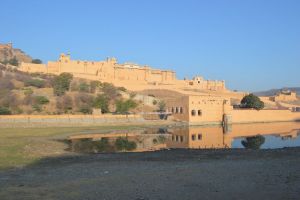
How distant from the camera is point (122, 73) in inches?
2628

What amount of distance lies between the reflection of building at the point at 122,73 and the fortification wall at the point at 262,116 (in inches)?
811

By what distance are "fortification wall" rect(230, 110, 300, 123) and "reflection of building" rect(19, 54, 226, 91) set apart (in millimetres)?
20597

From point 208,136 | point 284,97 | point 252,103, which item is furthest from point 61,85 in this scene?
point 284,97

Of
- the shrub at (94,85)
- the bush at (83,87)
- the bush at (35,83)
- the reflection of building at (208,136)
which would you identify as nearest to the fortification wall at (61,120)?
the reflection of building at (208,136)

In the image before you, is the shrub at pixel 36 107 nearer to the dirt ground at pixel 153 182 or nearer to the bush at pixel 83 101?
the bush at pixel 83 101

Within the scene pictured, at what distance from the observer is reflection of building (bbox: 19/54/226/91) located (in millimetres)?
61156

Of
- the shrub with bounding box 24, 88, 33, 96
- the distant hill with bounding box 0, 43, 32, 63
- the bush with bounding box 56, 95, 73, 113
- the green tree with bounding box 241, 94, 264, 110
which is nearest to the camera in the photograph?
the bush with bounding box 56, 95, 73, 113

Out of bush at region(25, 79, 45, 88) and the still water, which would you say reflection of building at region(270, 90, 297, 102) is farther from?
the still water

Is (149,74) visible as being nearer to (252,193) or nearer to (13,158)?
(13,158)

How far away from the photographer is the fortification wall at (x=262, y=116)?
4588 centimetres

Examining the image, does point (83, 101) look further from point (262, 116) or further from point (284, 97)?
point (284, 97)

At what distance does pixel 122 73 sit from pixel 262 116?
2648 centimetres

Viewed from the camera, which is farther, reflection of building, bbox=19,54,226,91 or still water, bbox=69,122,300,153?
reflection of building, bbox=19,54,226,91

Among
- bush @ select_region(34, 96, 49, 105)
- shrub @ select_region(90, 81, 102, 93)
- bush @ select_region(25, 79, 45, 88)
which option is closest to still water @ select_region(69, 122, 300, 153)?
bush @ select_region(34, 96, 49, 105)
